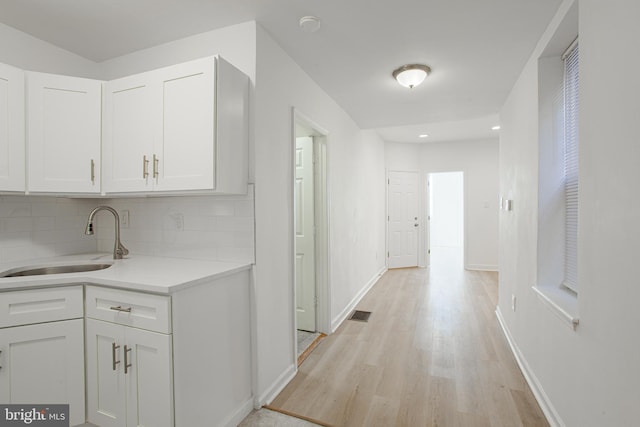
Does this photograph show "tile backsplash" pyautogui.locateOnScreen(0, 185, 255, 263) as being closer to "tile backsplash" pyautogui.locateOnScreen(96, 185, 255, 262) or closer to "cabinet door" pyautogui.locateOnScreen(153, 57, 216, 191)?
"tile backsplash" pyautogui.locateOnScreen(96, 185, 255, 262)

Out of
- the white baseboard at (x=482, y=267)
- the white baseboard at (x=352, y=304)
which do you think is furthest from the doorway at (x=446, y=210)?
the white baseboard at (x=352, y=304)

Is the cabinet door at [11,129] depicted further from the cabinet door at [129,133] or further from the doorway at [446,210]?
the doorway at [446,210]

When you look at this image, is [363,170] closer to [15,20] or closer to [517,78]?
[517,78]

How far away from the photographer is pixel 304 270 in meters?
3.13

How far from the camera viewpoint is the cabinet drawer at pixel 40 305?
5.05 ft

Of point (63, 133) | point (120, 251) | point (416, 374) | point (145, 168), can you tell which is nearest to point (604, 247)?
point (416, 374)

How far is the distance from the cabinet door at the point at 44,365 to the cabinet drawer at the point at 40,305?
0.04m

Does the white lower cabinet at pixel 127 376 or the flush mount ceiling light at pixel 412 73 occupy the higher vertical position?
the flush mount ceiling light at pixel 412 73

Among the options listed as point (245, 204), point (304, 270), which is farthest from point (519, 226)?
point (245, 204)

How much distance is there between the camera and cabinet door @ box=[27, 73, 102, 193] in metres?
1.89

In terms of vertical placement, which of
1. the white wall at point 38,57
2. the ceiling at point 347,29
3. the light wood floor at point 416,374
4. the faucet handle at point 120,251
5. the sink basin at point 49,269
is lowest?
the light wood floor at point 416,374

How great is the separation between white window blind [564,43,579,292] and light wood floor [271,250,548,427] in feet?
3.02

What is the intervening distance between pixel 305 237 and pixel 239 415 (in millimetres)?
1675

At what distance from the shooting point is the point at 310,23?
1.87 metres
